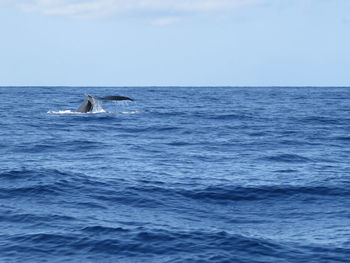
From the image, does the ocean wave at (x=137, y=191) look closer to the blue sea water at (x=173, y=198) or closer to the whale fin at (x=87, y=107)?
the blue sea water at (x=173, y=198)

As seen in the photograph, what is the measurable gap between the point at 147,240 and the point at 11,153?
14.7m

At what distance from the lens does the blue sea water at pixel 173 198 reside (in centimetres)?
1270

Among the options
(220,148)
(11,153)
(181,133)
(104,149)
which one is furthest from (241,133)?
(11,153)

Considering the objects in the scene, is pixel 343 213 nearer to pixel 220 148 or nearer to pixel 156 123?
pixel 220 148

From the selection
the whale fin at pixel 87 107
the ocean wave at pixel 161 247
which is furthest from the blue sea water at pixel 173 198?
the whale fin at pixel 87 107

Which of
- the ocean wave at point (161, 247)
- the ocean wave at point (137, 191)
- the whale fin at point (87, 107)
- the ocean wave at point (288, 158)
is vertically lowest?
the ocean wave at point (161, 247)

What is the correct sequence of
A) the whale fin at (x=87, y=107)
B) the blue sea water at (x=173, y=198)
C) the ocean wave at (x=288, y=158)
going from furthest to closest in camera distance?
the whale fin at (x=87, y=107), the ocean wave at (x=288, y=158), the blue sea water at (x=173, y=198)

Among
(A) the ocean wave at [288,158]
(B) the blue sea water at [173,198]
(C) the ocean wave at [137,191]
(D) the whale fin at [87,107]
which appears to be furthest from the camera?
(D) the whale fin at [87,107]

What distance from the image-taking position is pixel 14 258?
1202 centimetres

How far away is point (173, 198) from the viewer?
695 inches

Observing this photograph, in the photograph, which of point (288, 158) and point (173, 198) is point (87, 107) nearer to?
point (288, 158)

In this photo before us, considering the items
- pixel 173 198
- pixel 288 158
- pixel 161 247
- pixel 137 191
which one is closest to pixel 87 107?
pixel 288 158

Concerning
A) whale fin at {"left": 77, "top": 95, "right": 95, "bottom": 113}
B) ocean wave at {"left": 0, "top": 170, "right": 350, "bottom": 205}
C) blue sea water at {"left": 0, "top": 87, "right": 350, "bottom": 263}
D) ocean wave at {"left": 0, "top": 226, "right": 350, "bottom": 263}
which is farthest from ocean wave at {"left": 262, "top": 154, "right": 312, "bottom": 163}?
whale fin at {"left": 77, "top": 95, "right": 95, "bottom": 113}

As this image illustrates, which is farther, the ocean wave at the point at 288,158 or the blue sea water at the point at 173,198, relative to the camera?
the ocean wave at the point at 288,158
